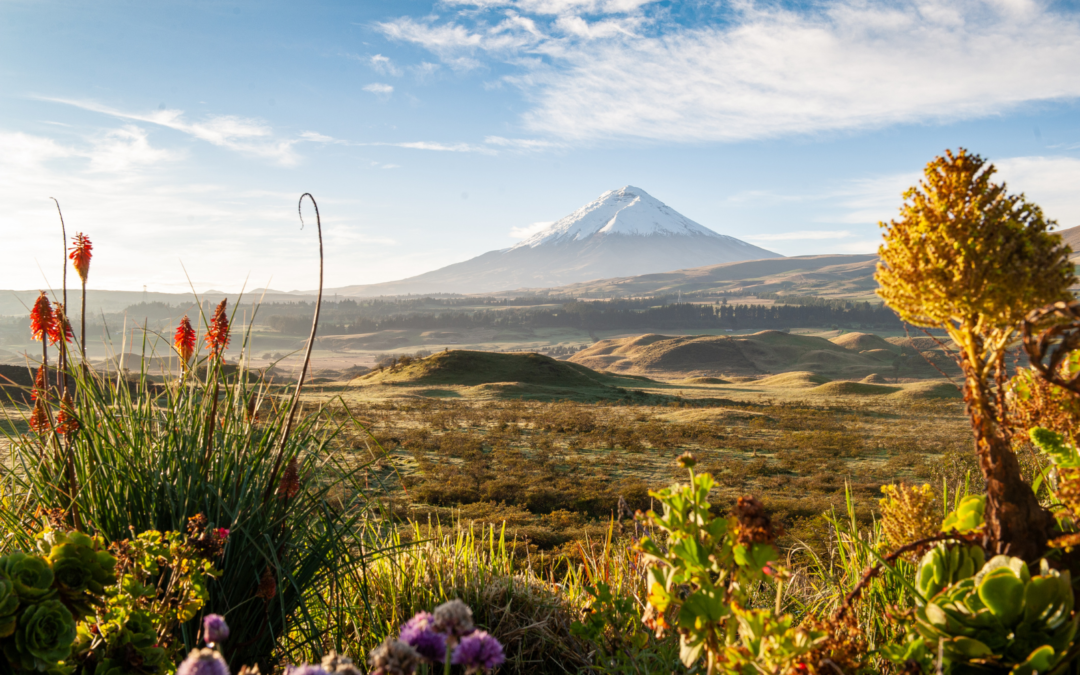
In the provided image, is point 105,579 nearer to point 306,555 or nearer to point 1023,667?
point 306,555

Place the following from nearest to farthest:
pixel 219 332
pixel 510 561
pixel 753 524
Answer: pixel 753 524 → pixel 219 332 → pixel 510 561

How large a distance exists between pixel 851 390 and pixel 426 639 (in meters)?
41.2

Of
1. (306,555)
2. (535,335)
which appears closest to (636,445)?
(306,555)

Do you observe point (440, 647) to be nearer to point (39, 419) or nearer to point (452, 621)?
point (452, 621)

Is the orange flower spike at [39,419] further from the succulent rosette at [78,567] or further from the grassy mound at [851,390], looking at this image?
the grassy mound at [851,390]

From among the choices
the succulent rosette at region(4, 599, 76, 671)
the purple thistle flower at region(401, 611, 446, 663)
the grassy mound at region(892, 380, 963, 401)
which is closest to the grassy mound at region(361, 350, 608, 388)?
the grassy mound at region(892, 380, 963, 401)

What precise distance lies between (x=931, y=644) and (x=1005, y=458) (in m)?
Result: 0.39

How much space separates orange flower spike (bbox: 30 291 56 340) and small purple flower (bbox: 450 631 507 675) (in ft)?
8.02

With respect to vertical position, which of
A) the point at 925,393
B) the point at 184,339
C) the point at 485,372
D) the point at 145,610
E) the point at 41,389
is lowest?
the point at 925,393

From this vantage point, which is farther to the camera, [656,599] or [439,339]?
[439,339]

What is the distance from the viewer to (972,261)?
1.04 m

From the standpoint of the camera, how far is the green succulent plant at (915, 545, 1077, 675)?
3.24 ft

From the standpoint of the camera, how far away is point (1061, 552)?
3.69 feet

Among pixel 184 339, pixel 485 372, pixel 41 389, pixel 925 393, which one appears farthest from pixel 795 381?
pixel 41 389
